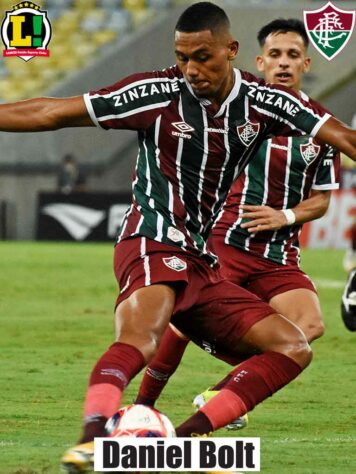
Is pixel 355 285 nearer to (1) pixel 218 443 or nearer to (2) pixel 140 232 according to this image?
(2) pixel 140 232

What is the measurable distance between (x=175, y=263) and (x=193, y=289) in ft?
0.47

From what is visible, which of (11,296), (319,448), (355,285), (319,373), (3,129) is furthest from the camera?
(11,296)

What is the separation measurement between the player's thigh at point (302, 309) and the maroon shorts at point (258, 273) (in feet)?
0.33

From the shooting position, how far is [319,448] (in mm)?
5598

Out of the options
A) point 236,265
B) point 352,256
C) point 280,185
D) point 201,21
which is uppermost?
point 201,21

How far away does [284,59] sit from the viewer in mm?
7000

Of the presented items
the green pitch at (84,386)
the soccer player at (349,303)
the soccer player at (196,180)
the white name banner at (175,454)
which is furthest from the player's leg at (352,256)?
the white name banner at (175,454)

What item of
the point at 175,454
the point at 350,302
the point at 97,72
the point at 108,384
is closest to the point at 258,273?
the point at 108,384

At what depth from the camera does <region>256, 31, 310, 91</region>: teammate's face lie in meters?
6.97

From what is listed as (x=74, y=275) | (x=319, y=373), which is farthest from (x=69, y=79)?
(x=319, y=373)

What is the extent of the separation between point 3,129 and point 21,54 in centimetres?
500

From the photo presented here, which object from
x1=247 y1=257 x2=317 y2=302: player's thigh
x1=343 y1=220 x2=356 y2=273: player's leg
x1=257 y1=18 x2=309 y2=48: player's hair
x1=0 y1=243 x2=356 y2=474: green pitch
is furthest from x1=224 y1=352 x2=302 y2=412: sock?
x1=343 y1=220 x2=356 y2=273: player's leg

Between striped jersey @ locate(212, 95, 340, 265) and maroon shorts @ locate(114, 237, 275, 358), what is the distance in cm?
161

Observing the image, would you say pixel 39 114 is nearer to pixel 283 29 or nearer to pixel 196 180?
pixel 196 180
